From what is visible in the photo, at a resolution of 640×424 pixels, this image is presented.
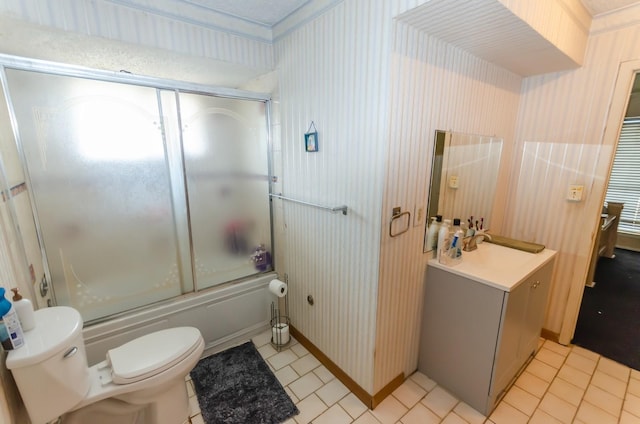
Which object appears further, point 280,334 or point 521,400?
point 280,334

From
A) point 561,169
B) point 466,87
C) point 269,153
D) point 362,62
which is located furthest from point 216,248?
point 561,169

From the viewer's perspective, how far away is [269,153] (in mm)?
2285

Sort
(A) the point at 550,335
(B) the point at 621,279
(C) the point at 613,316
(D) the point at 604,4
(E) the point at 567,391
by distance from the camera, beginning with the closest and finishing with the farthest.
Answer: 1. (D) the point at 604,4
2. (E) the point at 567,391
3. (A) the point at 550,335
4. (C) the point at 613,316
5. (B) the point at 621,279

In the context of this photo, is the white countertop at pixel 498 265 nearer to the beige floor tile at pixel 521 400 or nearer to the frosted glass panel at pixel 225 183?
the beige floor tile at pixel 521 400

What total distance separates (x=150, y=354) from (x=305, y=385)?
99cm

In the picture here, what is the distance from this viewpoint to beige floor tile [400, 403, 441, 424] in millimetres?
1603

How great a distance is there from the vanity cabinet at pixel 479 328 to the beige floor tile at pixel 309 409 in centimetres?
76

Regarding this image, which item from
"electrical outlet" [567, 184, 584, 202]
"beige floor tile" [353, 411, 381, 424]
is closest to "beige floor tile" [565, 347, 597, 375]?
"electrical outlet" [567, 184, 584, 202]

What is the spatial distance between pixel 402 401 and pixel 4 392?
6.25 ft

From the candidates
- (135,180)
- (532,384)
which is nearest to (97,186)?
(135,180)

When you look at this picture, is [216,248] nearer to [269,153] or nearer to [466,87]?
[269,153]

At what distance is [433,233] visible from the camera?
1796mm

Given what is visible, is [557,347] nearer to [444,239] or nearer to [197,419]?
[444,239]

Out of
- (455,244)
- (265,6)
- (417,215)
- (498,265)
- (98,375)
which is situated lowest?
(98,375)
